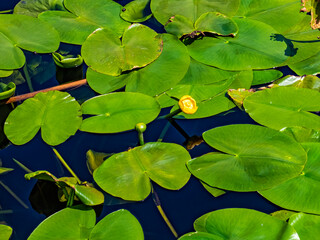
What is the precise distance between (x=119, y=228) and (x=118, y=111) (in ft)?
1.68

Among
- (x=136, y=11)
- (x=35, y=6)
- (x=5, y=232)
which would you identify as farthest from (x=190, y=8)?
(x=5, y=232)

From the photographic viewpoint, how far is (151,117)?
1.64 meters

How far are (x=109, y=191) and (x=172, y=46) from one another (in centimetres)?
79

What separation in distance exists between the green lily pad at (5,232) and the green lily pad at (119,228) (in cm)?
29

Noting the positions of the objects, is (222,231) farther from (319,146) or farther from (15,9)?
(15,9)

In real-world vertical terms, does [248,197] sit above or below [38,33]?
below

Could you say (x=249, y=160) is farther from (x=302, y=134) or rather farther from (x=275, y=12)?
(x=275, y=12)

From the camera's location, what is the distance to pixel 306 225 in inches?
51.6

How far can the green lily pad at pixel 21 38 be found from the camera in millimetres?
1858

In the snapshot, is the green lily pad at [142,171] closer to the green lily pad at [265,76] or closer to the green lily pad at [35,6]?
the green lily pad at [265,76]

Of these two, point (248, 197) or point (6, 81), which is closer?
point (248, 197)

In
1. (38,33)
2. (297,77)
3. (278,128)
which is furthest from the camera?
(38,33)

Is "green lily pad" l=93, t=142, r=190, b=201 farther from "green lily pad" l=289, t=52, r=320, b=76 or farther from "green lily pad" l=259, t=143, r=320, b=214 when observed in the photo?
"green lily pad" l=289, t=52, r=320, b=76

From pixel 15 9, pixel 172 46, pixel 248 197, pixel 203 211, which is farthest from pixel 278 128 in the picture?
pixel 15 9
